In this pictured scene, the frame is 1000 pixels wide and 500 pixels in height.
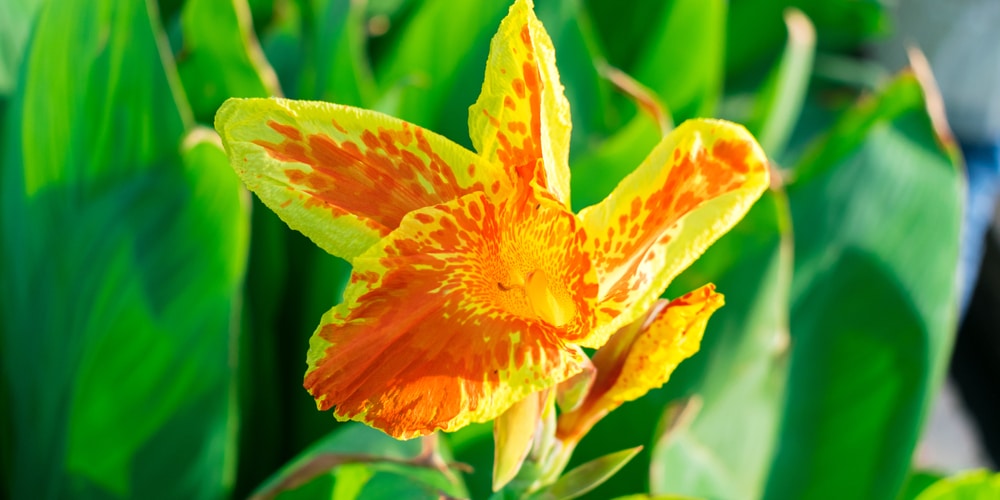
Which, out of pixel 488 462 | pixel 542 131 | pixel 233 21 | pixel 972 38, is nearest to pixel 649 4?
pixel 233 21

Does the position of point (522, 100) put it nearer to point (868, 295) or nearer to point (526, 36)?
point (526, 36)

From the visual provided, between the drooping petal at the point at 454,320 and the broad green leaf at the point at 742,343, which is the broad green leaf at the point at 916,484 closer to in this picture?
the broad green leaf at the point at 742,343

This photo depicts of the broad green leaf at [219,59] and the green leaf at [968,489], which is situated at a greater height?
the broad green leaf at [219,59]

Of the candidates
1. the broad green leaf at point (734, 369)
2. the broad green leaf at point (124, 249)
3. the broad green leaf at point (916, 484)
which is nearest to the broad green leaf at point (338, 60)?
the broad green leaf at point (124, 249)

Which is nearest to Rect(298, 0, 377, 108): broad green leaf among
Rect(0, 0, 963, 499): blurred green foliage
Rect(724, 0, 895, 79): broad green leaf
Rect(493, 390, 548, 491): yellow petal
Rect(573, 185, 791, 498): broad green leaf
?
Rect(0, 0, 963, 499): blurred green foliage

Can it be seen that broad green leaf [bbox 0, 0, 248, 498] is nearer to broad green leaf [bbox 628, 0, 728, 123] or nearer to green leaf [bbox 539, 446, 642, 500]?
green leaf [bbox 539, 446, 642, 500]

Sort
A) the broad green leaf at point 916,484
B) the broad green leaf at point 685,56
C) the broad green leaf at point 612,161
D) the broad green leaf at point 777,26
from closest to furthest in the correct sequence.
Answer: the broad green leaf at point 612,161 → the broad green leaf at point 916,484 → the broad green leaf at point 685,56 → the broad green leaf at point 777,26

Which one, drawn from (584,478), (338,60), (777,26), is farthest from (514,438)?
(777,26)
